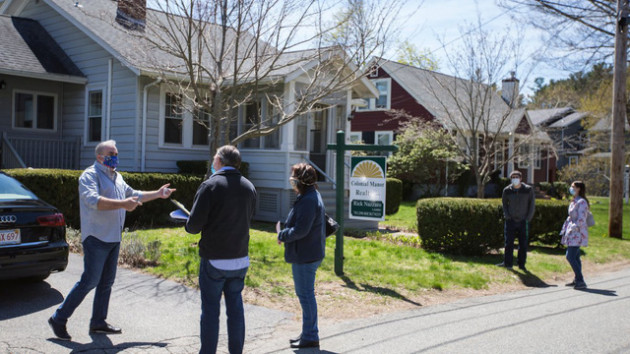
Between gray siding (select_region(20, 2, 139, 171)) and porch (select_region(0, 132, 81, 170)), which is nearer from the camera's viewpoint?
porch (select_region(0, 132, 81, 170))

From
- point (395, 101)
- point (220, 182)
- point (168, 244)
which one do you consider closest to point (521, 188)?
point (168, 244)

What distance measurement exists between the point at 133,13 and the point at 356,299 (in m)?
6.91

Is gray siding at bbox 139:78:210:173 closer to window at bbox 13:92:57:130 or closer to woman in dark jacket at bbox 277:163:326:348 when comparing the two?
window at bbox 13:92:57:130

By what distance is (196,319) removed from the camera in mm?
6207

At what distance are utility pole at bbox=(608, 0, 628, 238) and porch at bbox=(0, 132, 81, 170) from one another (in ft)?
50.5

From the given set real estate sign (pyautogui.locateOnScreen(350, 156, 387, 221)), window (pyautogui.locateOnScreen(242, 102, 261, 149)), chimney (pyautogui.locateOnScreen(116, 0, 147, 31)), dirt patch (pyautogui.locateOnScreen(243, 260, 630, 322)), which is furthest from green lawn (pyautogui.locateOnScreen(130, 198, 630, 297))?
chimney (pyautogui.locateOnScreen(116, 0, 147, 31))

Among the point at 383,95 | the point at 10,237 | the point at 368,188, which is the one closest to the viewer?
the point at 10,237

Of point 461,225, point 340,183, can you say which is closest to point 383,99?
point 461,225

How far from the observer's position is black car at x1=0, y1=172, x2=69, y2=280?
19.7 ft

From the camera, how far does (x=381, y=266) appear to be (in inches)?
380

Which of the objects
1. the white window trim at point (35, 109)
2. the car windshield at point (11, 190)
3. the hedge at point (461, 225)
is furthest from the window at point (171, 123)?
the car windshield at point (11, 190)

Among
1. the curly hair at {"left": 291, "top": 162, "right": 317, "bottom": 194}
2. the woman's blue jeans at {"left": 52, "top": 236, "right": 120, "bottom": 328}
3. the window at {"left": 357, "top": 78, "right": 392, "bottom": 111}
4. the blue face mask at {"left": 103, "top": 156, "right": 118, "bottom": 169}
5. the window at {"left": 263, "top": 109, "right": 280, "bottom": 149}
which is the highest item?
the window at {"left": 357, "top": 78, "right": 392, "bottom": 111}

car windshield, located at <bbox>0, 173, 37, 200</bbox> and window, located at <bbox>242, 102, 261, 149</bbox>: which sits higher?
window, located at <bbox>242, 102, 261, 149</bbox>

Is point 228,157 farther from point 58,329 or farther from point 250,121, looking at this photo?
point 250,121
